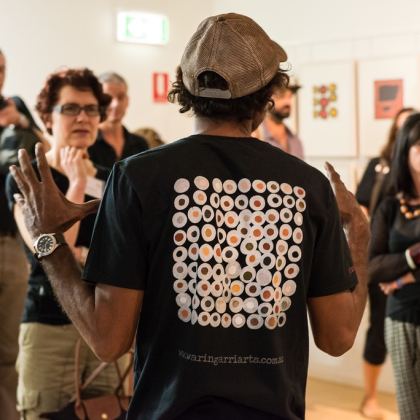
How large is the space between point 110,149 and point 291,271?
3.05 metres

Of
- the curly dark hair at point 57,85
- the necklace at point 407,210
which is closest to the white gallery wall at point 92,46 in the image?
the curly dark hair at point 57,85

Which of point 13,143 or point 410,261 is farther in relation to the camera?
point 13,143

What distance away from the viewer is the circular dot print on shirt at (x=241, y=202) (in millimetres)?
1450

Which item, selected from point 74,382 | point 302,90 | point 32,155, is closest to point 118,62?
point 302,90

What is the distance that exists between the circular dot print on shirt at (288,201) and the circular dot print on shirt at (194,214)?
0.53 ft

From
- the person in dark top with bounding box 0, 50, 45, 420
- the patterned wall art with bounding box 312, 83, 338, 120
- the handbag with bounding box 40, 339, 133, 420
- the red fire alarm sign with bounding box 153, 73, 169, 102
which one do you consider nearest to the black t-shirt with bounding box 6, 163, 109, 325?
the handbag with bounding box 40, 339, 133, 420

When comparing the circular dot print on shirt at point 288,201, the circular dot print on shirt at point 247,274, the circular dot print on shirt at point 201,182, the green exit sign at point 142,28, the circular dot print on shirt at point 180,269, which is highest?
the green exit sign at point 142,28

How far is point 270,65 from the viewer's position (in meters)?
1.52

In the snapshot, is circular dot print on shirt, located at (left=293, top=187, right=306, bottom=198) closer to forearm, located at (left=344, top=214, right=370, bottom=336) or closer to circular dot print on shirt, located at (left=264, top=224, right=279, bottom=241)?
circular dot print on shirt, located at (left=264, top=224, right=279, bottom=241)

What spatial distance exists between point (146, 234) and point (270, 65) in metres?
0.40

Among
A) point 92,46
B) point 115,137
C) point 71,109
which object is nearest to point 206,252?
point 71,109

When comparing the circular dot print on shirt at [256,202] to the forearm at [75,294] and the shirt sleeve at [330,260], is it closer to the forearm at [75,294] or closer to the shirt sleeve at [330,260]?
the shirt sleeve at [330,260]

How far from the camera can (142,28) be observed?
19.1 feet

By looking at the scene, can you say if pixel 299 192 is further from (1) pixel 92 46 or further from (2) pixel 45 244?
(1) pixel 92 46
